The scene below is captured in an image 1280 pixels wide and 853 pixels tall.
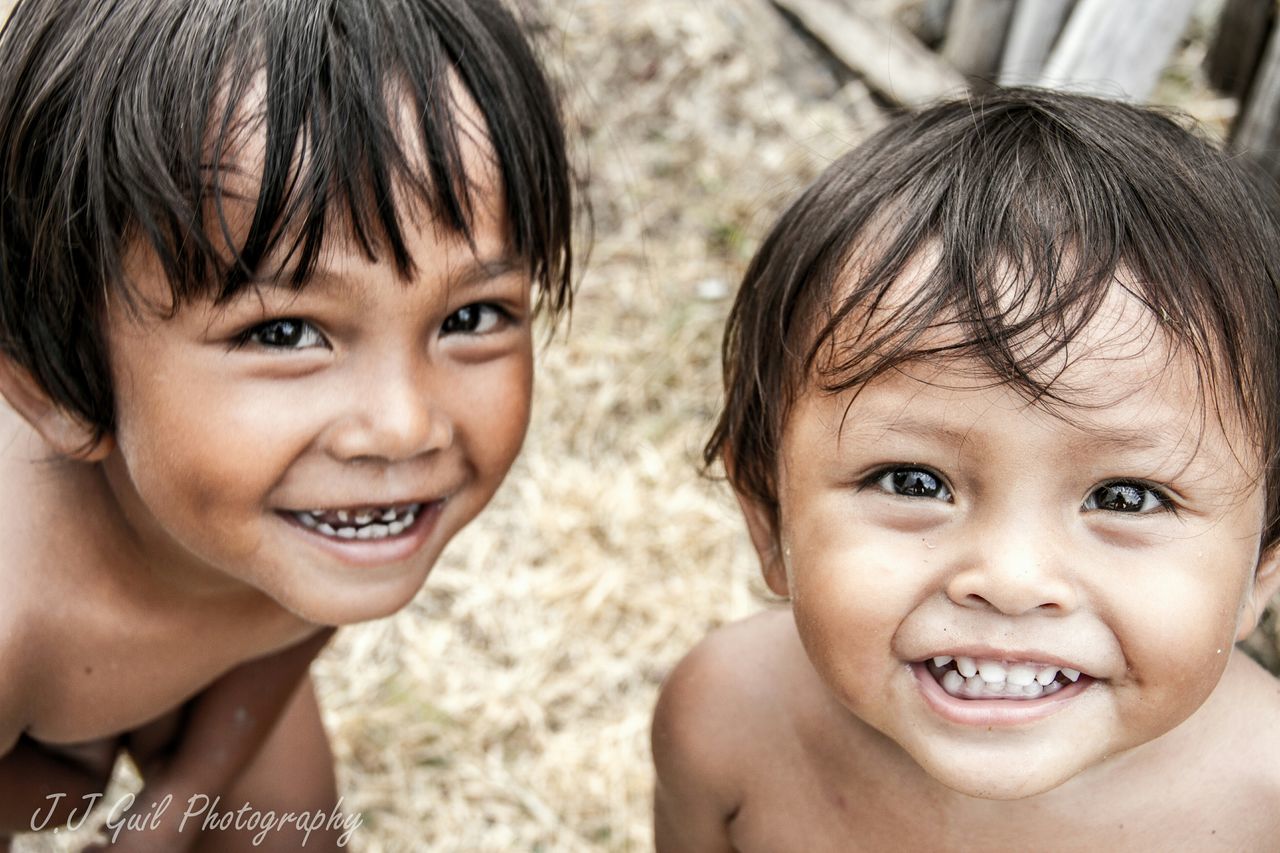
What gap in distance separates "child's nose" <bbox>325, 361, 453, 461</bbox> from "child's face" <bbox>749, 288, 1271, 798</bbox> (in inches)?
20.5

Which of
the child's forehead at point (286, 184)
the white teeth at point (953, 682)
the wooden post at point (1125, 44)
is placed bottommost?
the white teeth at point (953, 682)

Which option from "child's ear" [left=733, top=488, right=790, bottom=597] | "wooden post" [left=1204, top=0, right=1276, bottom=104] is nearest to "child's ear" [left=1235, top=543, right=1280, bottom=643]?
"child's ear" [left=733, top=488, right=790, bottom=597]

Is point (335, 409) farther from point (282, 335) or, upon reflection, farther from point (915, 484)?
point (915, 484)

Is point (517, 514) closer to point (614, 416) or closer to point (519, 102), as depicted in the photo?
point (614, 416)

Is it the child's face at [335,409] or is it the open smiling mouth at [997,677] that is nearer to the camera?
the open smiling mouth at [997,677]

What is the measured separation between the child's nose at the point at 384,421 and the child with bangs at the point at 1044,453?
44cm

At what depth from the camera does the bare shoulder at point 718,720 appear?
Result: 208 cm

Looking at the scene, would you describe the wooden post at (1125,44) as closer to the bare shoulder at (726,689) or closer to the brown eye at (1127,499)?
the bare shoulder at (726,689)

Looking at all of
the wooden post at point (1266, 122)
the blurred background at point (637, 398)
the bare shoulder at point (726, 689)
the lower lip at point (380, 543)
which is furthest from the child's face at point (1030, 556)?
the wooden post at point (1266, 122)

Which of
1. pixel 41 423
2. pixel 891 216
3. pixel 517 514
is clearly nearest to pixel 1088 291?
pixel 891 216

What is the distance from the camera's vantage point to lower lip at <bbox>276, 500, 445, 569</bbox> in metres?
2.00

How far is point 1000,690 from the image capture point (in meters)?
1.63

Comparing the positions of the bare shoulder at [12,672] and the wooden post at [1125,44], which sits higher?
the wooden post at [1125,44]

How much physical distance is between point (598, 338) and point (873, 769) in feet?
7.25
